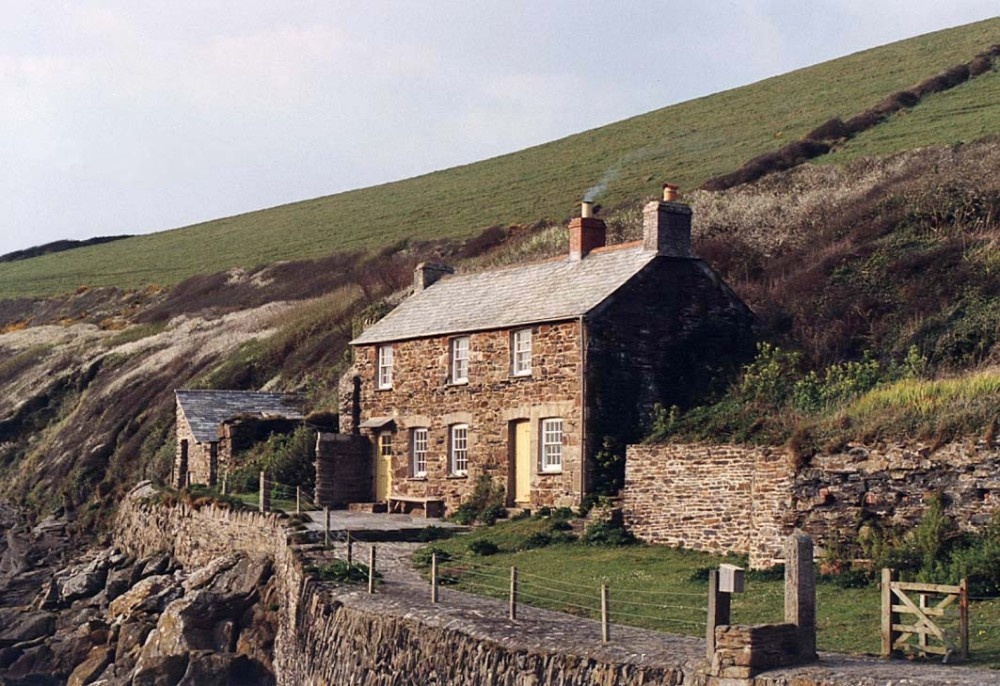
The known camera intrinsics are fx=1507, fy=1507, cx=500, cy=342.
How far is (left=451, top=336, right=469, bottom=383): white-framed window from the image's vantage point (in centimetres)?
3653

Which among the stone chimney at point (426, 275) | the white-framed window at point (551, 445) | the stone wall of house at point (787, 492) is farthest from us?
the stone chimney at point (426, 275)

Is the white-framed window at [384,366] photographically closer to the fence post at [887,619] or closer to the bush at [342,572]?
the bush at [342,572]

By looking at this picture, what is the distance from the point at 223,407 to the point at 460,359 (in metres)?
12.6

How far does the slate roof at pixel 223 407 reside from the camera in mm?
45125

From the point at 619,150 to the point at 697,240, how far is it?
3959 centimetres

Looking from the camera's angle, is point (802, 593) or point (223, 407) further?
point (223, 407)

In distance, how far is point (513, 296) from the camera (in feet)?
121

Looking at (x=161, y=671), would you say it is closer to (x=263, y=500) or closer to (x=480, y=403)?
(x=263, y=500)

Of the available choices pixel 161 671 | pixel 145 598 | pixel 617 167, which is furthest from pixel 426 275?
pixel 617 167

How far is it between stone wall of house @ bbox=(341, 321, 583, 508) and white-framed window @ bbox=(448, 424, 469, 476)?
0.14 metres

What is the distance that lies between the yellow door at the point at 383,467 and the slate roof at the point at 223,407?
604cm

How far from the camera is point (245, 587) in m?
31.1

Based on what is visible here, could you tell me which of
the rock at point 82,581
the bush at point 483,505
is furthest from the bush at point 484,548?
the rock at point 82,581

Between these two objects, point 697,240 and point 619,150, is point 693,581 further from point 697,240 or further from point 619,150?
point 619,150
